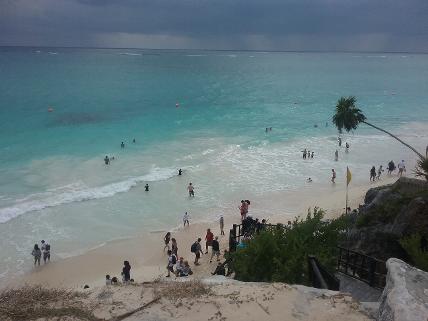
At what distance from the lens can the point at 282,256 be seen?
1194cm

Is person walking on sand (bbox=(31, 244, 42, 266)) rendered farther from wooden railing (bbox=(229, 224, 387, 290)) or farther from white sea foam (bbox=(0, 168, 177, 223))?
wooden railing (bbox=(229, 224, 387, 290))

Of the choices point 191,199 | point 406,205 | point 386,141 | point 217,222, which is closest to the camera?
point 406,205

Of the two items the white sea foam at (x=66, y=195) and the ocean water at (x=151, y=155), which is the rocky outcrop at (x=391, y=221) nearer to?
the ocean water at (x=151, y=155)

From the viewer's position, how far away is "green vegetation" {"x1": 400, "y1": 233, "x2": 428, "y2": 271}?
1096 centimetres

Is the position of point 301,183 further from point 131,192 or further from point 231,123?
point 231,123

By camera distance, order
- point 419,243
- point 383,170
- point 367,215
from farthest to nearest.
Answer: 1. point 383,170
2. point 367,215
3. point 419,243

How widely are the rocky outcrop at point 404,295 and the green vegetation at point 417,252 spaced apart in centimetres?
488

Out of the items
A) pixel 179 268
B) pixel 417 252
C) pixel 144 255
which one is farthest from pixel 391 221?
pixel 144 255

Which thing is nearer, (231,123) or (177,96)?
(231,123)

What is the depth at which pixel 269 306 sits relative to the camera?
290 inches

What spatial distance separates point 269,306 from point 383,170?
1430 inches

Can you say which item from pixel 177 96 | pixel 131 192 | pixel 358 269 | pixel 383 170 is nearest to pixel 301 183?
pixel 383 170

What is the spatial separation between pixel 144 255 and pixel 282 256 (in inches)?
545

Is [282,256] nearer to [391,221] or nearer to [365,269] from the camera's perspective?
[365,269]
